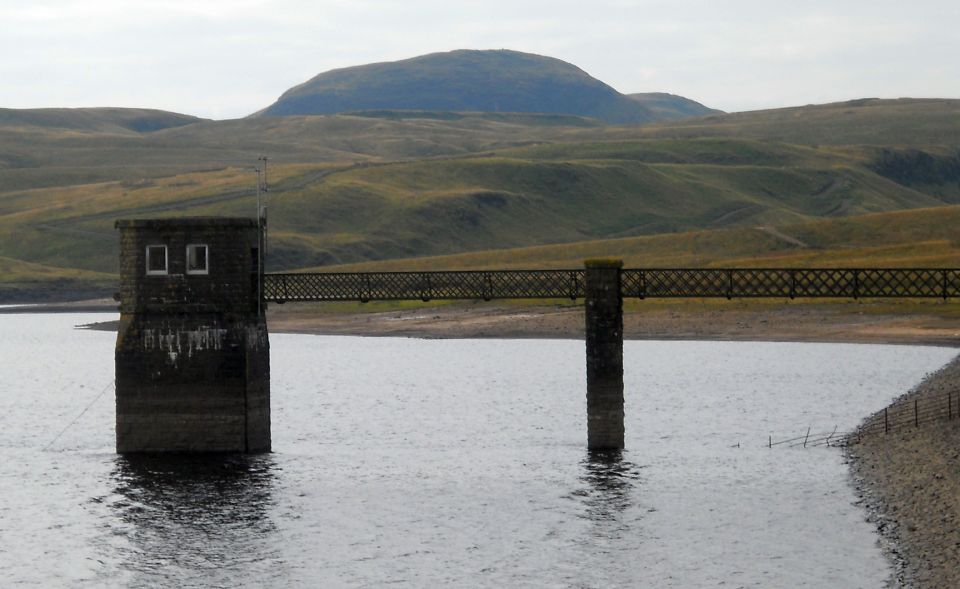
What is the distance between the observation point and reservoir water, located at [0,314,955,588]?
1869 inches

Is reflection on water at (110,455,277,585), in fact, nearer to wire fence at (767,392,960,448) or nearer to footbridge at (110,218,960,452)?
footbridge at (110,218,960,452)

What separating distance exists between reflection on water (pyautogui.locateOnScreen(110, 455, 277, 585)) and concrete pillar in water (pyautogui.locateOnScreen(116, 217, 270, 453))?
3.93 feet

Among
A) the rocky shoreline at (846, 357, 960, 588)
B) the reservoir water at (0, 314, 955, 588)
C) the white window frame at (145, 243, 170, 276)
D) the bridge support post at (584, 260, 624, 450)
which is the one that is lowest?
the reservoir water at (0, 314, 955, 588)

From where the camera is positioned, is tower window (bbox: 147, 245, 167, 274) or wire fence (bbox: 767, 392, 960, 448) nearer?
tower window (bbox: 147, 245, 167, 274)

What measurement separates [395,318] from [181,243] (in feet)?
312

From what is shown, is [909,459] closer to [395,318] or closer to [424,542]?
[424,542]

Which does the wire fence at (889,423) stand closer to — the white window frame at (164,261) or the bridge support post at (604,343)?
the bridge support post at (604,343)

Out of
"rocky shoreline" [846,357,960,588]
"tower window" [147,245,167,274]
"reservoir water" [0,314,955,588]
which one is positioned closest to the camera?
"rocky shoreline" [846,357,960,588]

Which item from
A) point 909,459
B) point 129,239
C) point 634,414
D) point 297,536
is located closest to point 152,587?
point 297,536

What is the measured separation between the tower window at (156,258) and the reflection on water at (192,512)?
8455 mm

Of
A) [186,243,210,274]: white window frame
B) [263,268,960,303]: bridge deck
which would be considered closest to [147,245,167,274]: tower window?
[186,243,210,274]: white window frame

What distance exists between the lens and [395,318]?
529 feet

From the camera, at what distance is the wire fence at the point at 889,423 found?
69188mm

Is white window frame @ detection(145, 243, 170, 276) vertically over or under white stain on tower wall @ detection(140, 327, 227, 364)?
over
